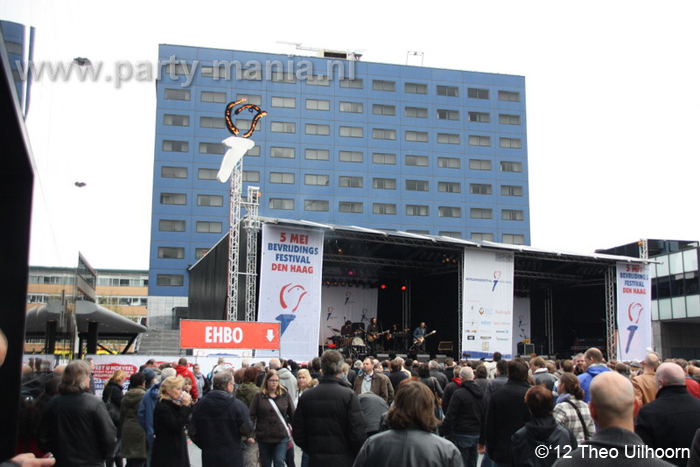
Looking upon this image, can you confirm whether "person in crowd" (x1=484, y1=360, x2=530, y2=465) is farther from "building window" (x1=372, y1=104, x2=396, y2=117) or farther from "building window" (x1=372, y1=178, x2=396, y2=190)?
"building window" (x1=372, y1=104, x2=396, y2=117)

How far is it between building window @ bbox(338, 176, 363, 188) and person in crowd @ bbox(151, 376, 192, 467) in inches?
1883

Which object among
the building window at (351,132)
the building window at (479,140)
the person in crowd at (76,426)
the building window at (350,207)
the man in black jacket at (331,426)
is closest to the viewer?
the person in crowd at (76,426)

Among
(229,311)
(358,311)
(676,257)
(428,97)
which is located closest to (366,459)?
(229,311)

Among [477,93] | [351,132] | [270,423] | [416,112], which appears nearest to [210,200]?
[351,132]

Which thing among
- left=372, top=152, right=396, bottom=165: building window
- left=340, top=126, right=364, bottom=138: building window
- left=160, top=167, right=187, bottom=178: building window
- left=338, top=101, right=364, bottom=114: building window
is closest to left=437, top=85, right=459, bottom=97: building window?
left=338, top=101, right=364, bottom=114: building window

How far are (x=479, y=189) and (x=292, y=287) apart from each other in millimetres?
38762

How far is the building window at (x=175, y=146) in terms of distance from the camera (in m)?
51.2

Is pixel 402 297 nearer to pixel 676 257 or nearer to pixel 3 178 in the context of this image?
pixel 676 257

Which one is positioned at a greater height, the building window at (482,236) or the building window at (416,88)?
the building window at (416,88)

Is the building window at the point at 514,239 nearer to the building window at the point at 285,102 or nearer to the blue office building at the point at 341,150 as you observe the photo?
the blue office building at the point at 341,150

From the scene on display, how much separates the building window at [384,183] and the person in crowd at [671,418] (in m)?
49.9

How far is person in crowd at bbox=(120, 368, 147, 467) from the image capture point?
24.0 ft

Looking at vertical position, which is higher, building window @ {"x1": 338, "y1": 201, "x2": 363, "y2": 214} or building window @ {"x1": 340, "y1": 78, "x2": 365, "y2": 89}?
building window @ {"x1": 340, "y1": 78, "x2": 365, "y2": 89}

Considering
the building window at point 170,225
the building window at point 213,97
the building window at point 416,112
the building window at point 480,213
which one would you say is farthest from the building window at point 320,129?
the building window at point 480,213
